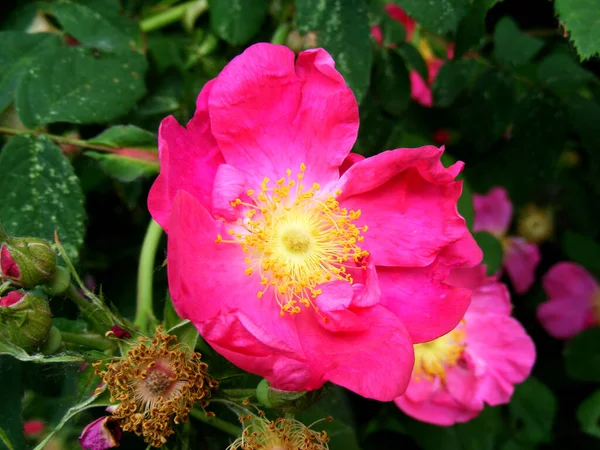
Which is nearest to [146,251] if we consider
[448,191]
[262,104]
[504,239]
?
[262,104]

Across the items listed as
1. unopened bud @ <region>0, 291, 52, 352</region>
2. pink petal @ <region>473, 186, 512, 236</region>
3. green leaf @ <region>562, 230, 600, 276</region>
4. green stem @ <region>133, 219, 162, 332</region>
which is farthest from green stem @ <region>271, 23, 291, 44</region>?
green leaf @ <region>562, 230, 600, 276</region>

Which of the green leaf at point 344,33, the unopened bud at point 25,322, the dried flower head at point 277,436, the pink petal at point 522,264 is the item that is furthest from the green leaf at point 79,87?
the pink petal at point 522,264

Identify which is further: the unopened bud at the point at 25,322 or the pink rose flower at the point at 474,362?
the pink rose flower at the point at 474,362

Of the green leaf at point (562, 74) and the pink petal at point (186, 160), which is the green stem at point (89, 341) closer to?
the pink petal at point (186, 160)

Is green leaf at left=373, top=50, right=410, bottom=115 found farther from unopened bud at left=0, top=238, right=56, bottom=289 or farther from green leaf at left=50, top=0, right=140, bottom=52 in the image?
unopened bud at left=0, top=238, right=56, bottom=289

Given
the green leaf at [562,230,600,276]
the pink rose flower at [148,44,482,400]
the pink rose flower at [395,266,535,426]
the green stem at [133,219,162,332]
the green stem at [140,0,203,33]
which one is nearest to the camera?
the pink rose flower at [148,44,482,400]

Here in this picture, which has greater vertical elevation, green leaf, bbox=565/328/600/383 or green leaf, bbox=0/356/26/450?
green leaf, bbox=0/356/26/450

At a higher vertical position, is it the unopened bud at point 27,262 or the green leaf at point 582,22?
the green leaf at point 582,22

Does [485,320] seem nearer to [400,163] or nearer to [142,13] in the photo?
[400,163]
